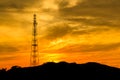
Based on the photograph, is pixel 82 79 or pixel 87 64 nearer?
pixel 82 79

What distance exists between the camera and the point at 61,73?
618ft

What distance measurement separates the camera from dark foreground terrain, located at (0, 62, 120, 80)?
187 metres

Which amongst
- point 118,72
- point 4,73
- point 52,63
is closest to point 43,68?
point 52,63

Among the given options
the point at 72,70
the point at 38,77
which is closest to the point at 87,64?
the point at 72,70

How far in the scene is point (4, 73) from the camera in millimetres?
194750

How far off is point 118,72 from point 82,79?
21644 millimetres

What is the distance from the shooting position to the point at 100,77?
190 meters

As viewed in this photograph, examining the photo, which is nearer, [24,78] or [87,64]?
[24,78]

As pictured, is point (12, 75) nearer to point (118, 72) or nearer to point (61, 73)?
point (61, 73)

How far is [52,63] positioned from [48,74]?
803cm

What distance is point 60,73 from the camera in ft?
617

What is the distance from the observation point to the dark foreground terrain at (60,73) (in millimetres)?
187125

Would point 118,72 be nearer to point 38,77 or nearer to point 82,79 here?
point 82,79

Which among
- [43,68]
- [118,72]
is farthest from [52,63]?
[118,72]
